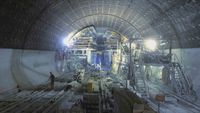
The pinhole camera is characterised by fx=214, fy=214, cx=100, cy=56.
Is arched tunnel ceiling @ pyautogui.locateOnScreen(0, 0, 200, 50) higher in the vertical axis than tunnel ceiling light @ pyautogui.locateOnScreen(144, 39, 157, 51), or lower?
higher

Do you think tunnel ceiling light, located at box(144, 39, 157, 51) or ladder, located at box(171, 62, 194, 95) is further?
tunnel ceiling light, located at box(144, 39, 157, 51)

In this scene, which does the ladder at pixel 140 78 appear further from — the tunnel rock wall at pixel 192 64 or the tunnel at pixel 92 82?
the tunnel rock wall at pixel 192 64

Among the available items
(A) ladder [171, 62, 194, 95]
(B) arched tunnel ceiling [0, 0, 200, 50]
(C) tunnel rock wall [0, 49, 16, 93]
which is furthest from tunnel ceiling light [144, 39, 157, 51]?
(C) tunnel rock wall [0, 49, 16, 93]

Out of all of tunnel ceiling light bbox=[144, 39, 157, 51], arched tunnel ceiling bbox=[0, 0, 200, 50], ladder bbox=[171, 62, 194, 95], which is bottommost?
ladder bbox=[171, 62, 194, 95]

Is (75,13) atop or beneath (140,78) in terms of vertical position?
atop

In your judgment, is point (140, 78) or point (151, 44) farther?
point (151, 44)

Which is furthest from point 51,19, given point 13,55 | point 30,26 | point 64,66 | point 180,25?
point 64,66

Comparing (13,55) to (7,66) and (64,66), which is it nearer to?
(7,66)

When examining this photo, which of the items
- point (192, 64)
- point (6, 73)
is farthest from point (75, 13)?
point (192, 64)

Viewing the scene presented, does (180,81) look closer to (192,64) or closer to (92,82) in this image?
(192,64)

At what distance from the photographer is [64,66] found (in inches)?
1125

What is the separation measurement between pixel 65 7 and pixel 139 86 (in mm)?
8252

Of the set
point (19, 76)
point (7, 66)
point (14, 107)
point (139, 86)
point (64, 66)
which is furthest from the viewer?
point (64, 66)

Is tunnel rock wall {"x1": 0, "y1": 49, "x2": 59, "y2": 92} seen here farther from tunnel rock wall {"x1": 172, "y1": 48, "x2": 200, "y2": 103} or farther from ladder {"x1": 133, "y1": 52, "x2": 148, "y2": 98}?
tunnel rock wall {"x1": 172, "y1": 48, "x2": 200, "y2": 103}
